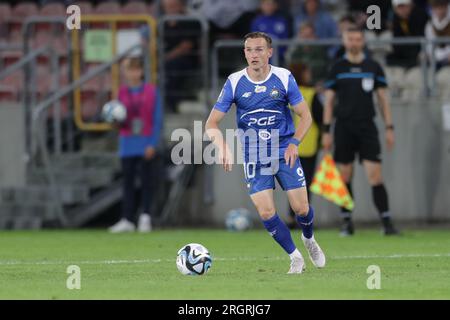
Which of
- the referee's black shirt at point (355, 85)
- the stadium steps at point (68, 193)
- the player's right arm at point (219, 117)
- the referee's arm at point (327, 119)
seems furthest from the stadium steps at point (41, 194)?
the player's right arm at point (219, 117)

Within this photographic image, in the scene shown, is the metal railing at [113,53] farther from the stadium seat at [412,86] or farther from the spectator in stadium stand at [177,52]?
the stadium seat at [412,86]

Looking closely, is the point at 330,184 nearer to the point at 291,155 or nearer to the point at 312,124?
the point at 312,124

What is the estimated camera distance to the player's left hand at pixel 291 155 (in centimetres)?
1180

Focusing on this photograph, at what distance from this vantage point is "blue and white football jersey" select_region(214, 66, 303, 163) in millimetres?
12180

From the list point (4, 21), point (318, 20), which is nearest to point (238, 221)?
point (318, 20)

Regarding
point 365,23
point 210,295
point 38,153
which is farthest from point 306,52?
point 210,295

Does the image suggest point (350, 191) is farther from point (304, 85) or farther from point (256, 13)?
point (256, 13)

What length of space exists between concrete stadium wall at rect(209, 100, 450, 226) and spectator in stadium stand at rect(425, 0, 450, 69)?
679 mm

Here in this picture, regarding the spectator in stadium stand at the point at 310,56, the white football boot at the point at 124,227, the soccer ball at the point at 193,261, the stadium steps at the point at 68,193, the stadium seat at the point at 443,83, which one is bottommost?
the white football boot at the point at 124,227

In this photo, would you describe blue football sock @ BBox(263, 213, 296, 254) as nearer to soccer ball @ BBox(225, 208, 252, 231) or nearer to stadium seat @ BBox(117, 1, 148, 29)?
soccer ball @ BBox(225, 208, 252, 231)

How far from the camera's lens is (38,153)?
66.7ft

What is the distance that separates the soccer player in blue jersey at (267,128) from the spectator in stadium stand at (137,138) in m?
6.79

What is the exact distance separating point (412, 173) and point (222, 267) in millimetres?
8065

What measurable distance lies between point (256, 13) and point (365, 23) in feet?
6.52
